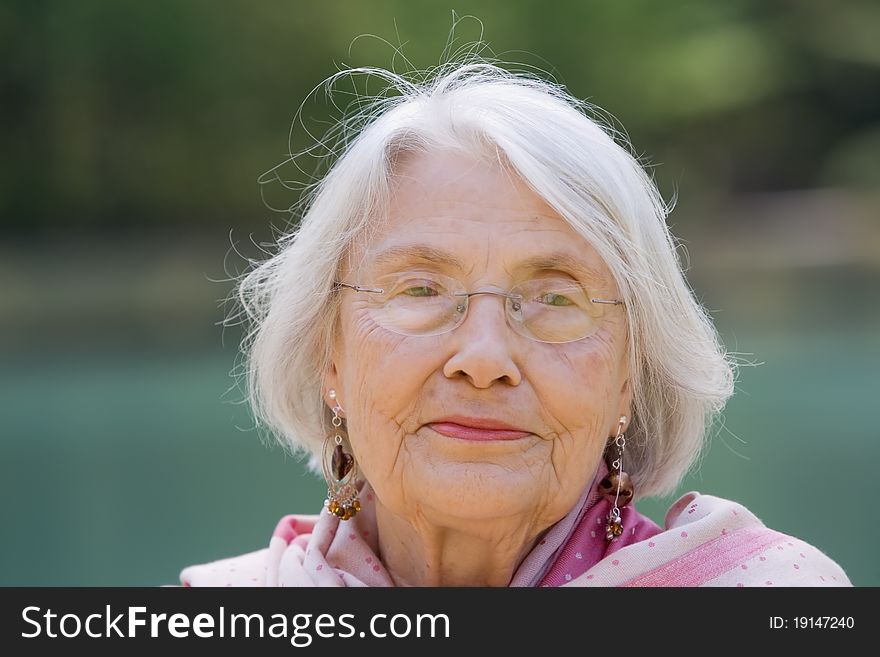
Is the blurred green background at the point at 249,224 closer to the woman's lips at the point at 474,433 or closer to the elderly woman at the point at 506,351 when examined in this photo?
the elderly woman at the point at 506,351

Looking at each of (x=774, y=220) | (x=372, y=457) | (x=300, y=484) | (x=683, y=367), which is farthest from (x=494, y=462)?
(x=774, y=220)

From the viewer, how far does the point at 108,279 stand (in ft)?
46.8

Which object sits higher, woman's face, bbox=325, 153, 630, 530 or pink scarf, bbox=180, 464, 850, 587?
woman's face, bbox=325, 153, 630, 530

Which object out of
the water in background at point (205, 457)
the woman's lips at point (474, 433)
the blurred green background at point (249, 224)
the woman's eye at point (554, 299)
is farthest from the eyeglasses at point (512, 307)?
the blurred green background at point (249, 224)

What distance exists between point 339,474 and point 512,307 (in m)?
0.51

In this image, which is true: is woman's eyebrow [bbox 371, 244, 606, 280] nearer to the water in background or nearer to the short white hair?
the short white hair

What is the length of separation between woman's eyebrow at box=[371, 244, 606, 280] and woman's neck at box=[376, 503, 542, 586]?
1.22 feet

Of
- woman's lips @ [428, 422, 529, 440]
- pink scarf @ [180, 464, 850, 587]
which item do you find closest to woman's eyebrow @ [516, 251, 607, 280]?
woman's lips @ [428, 422, 529, 440]

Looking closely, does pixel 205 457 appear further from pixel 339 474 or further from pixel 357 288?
pixel 357 288

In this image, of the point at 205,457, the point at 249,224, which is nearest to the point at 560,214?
the point at 205,457

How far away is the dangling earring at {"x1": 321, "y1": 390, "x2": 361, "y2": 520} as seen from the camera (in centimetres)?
191

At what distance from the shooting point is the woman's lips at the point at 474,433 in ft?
5.26

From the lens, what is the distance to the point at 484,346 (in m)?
1.58
